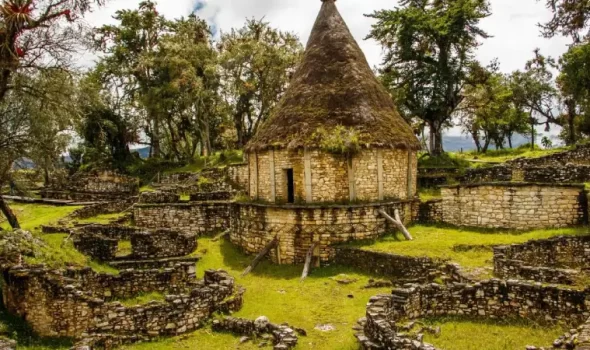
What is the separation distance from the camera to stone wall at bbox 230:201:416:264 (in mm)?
17953

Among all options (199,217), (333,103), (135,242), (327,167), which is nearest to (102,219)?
(199,217)

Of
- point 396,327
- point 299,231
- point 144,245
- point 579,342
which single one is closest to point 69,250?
point 144,245

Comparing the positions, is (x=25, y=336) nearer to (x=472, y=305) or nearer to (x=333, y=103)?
(x=472, y=305)

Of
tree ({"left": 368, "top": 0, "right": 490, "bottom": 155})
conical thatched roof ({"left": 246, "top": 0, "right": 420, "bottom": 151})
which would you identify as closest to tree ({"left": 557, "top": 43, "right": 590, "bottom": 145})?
tree ({"left": 368, "top": 0, "right": 490, "bottom": 155})

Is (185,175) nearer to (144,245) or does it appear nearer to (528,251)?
(144,245)

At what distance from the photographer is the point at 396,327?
9.47 meters

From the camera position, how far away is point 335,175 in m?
18.7

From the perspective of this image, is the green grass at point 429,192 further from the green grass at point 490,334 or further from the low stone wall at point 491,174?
the green grass at point 490,334

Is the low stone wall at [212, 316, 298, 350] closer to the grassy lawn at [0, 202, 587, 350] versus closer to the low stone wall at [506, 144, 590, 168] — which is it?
the grassy lawn at [0, 202, 587, 350]

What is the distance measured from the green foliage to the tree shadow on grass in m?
11.3

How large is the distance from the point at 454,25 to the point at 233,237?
20293 millimetres

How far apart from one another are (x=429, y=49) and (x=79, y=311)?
2881 centimetres

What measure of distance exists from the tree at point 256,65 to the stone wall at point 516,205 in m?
22.3

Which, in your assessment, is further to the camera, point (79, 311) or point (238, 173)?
point (238, 173)
